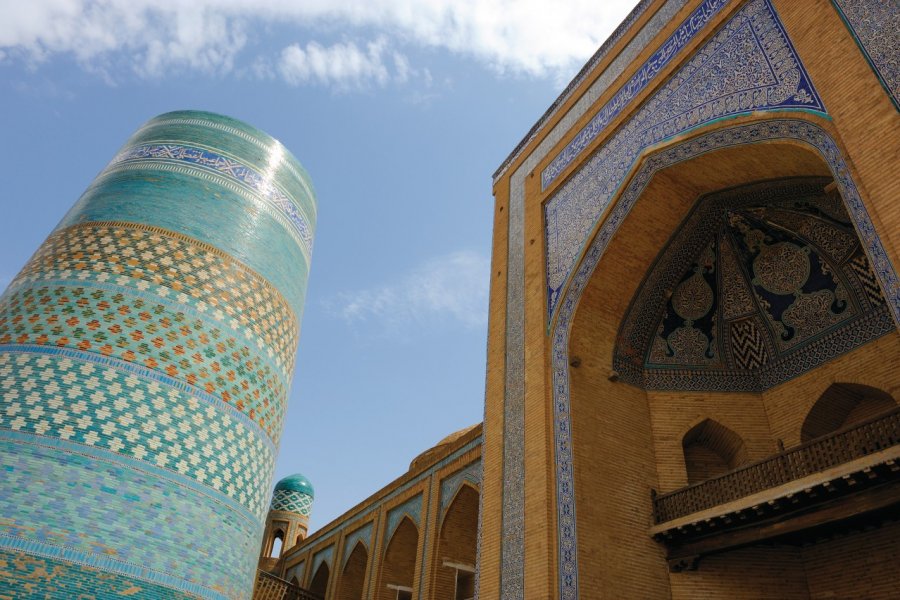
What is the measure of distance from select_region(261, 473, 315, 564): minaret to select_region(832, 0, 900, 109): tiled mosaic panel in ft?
46.5

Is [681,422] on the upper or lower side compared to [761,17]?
lower

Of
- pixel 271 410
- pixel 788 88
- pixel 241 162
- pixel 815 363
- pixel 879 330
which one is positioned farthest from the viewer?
pixel 241 162

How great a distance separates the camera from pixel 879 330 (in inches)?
180

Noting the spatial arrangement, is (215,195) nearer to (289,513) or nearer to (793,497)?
(793,497)

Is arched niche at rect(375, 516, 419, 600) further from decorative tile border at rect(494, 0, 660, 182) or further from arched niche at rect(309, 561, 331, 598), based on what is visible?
decorative tile border at rect(494, 0, 660, 182)

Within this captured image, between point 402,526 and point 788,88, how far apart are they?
6.35m

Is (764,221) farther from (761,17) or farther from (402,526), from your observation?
(402,526)

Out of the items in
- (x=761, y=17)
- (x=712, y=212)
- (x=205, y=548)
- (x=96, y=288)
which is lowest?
(x=205, y=548)

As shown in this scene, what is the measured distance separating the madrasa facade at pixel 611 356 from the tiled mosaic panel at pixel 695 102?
2 cm

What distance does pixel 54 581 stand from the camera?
463cm

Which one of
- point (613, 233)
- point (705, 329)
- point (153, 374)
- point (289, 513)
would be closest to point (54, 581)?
point (153, 374)

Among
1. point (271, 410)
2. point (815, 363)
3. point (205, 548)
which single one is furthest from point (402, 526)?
point (815, 363)

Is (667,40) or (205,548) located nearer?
(667,40)

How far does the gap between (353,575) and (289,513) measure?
22.2ft
